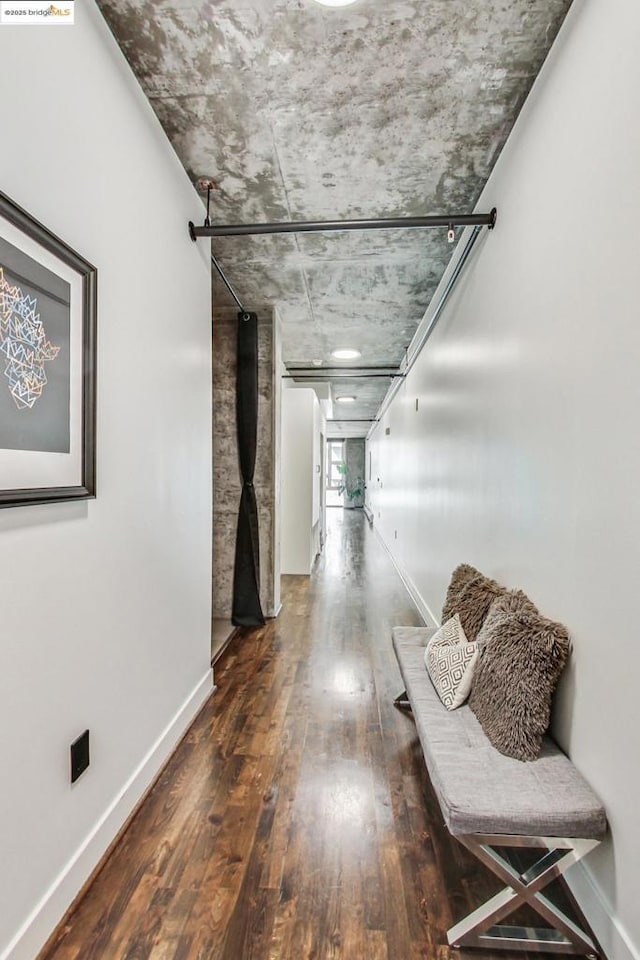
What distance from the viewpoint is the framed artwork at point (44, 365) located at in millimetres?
1130

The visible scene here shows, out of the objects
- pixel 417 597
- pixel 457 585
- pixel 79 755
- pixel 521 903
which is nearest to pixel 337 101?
pixel 457 585

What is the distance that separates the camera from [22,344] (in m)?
1.17

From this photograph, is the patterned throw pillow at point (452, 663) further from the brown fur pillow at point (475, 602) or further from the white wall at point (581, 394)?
the white wall at point (581, 394)

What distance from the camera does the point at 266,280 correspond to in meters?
3.65

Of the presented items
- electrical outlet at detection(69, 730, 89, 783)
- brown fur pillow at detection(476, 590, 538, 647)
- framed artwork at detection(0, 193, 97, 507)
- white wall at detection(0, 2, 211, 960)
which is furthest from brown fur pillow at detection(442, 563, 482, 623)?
framed artwork at detection(0, 193, 97, 507)

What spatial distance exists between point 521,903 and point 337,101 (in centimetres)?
277

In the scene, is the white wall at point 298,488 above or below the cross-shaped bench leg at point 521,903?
above

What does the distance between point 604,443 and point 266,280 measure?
302cm

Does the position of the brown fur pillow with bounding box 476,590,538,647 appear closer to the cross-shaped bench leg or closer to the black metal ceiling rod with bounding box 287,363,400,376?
the cross-shaped bench leg

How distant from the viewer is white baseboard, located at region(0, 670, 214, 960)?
121 cm

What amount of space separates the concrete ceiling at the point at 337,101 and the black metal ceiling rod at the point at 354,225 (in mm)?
286

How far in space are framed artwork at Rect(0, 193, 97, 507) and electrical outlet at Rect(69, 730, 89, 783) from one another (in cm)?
74

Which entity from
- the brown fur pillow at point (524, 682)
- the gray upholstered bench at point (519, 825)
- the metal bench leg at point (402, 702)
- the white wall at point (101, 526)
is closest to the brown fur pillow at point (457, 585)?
the metal bench leg at point (402, 702)

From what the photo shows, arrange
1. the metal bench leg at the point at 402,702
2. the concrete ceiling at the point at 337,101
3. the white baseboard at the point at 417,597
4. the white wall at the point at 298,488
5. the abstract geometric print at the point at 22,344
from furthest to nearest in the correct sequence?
the white wall at the point at 298,488 → the white baseboard at the point at 417,597 → the metal bench leg at the point at 402,702 → the concrete ceiling at the point at 337,101 → the abstract geometric print at the point at 22,344
